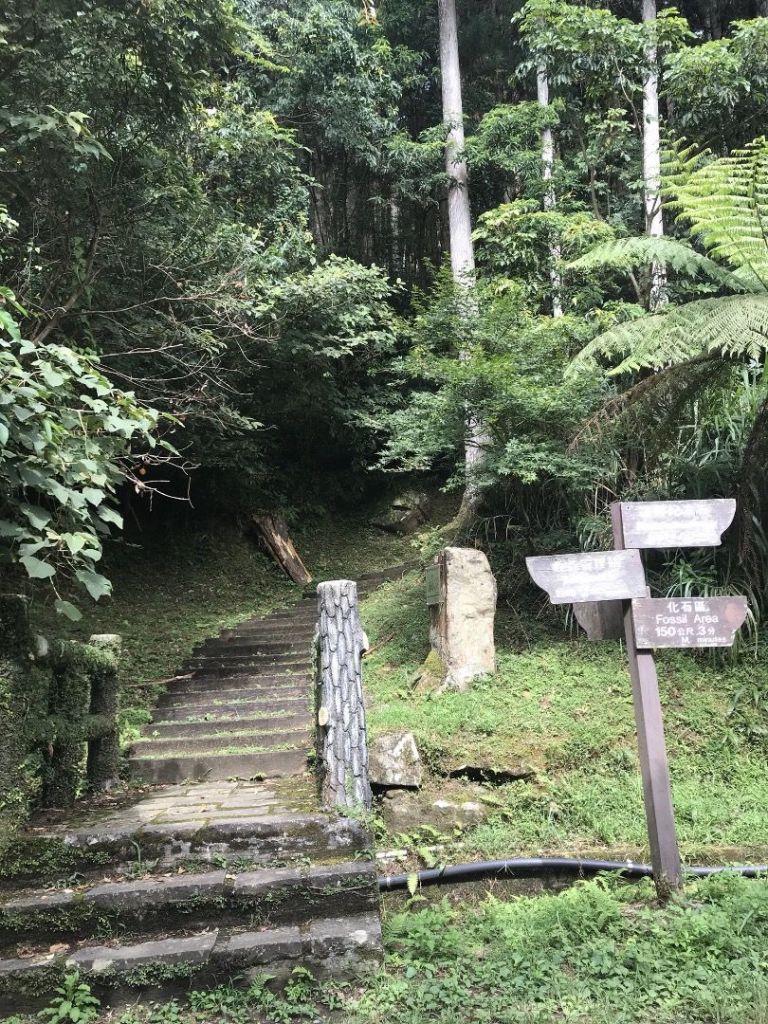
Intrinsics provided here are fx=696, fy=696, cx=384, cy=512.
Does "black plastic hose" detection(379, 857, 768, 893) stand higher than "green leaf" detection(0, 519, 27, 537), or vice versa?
"green leaf" detection(0, 519, 27, 537)

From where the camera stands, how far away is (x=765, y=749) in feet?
15.9

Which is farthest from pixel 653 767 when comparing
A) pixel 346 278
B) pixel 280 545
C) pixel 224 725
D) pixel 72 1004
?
pixel 280 545

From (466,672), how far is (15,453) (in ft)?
13.3

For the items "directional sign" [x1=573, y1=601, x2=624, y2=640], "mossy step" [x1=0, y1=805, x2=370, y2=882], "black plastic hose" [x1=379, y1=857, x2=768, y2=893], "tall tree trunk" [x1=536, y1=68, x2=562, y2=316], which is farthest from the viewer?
"tall tree trunk" [x1=536, y1=68, x2=562, y2=316]

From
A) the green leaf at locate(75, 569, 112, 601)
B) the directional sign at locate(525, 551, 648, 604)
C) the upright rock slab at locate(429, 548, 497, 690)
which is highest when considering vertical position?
the green leaf at locate(75, 569, 112, 601)

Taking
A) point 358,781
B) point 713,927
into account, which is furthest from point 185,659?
point 713,927

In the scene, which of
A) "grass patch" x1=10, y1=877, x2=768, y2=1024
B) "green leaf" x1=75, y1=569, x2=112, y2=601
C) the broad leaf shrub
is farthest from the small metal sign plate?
"green leaf" x1=75, y1=569, x2=112, y2=601

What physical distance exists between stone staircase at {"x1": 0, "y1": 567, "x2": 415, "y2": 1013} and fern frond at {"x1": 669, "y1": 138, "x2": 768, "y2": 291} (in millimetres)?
4290

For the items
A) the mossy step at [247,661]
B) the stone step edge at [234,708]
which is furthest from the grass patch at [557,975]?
the mossy step at [247,661]

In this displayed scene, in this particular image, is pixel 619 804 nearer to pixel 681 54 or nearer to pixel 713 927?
pixel 713 927

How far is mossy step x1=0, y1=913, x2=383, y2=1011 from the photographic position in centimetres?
265

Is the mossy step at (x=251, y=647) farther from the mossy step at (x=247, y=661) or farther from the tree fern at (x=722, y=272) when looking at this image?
the tree fern at (x=722, y=272)

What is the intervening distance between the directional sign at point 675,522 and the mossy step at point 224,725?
314cm

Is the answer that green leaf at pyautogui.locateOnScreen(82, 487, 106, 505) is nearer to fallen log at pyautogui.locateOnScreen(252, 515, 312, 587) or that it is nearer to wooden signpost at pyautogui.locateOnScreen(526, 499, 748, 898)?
wooden signpost at pyautogui.locateOnScreen(526, 499, 748, 898)
